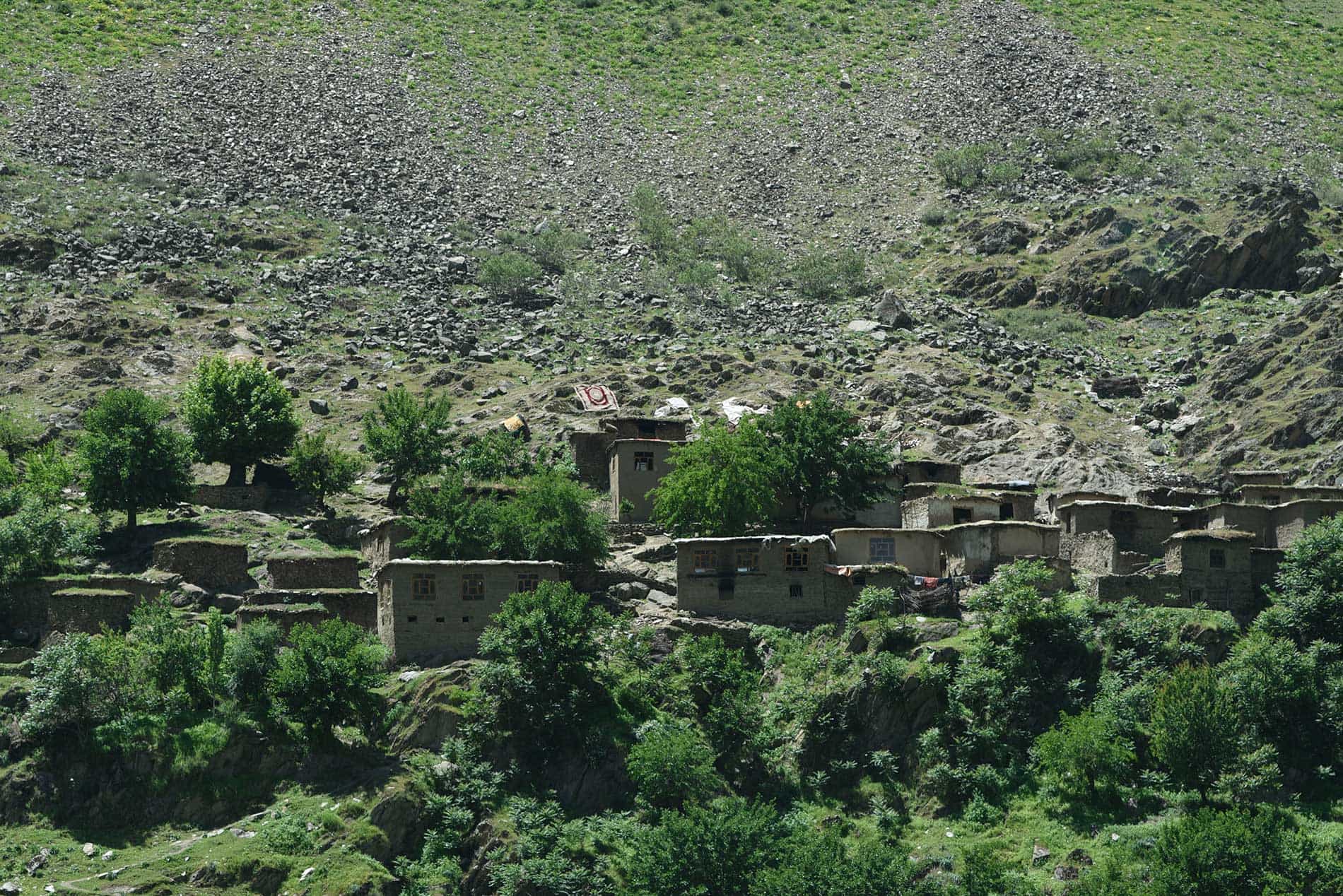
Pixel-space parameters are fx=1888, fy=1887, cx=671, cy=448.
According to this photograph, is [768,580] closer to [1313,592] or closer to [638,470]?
[638,470]

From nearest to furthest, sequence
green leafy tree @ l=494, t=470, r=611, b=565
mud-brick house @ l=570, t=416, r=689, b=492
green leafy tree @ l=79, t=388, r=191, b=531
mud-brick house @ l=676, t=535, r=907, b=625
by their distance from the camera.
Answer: mud-brick house @ l=676, t=535, r=907, b=625 < green leafy tree @ l=494, t=470, r=611, b=565 < green leafy tree @ l=79, t=388, r=191, b=531 < mud-brick house @ l=570, t=416, r=689, b=492

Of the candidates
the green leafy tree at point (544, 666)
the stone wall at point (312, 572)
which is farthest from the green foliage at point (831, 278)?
the green leafy tree at point (544, 666)

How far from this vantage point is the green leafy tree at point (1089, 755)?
4953 centimetres

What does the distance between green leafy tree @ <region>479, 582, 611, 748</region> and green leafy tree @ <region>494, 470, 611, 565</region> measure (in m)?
5.07

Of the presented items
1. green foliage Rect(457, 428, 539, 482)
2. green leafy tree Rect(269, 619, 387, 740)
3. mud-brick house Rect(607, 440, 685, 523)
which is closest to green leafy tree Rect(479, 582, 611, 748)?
green leafy tree Rect(269, 619, 387, 740)

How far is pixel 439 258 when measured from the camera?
341ft

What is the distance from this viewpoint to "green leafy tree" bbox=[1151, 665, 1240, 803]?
4866cm

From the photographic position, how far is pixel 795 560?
6031 cm

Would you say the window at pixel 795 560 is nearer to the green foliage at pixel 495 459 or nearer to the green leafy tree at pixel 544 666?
the green leafy tree at pixel 544 666

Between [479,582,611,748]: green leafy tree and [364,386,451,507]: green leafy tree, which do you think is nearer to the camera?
[479,582,611,748]: green leafy tree

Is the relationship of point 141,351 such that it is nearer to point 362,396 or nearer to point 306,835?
point 362,396

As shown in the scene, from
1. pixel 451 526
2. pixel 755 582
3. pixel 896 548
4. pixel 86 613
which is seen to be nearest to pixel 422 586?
pixel 451 526

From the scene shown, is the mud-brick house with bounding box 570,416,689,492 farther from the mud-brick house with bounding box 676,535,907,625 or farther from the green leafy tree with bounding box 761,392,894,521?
the mud-brick house with bounding box 676,535,907,625

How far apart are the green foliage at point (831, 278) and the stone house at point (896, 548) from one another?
4014cm
